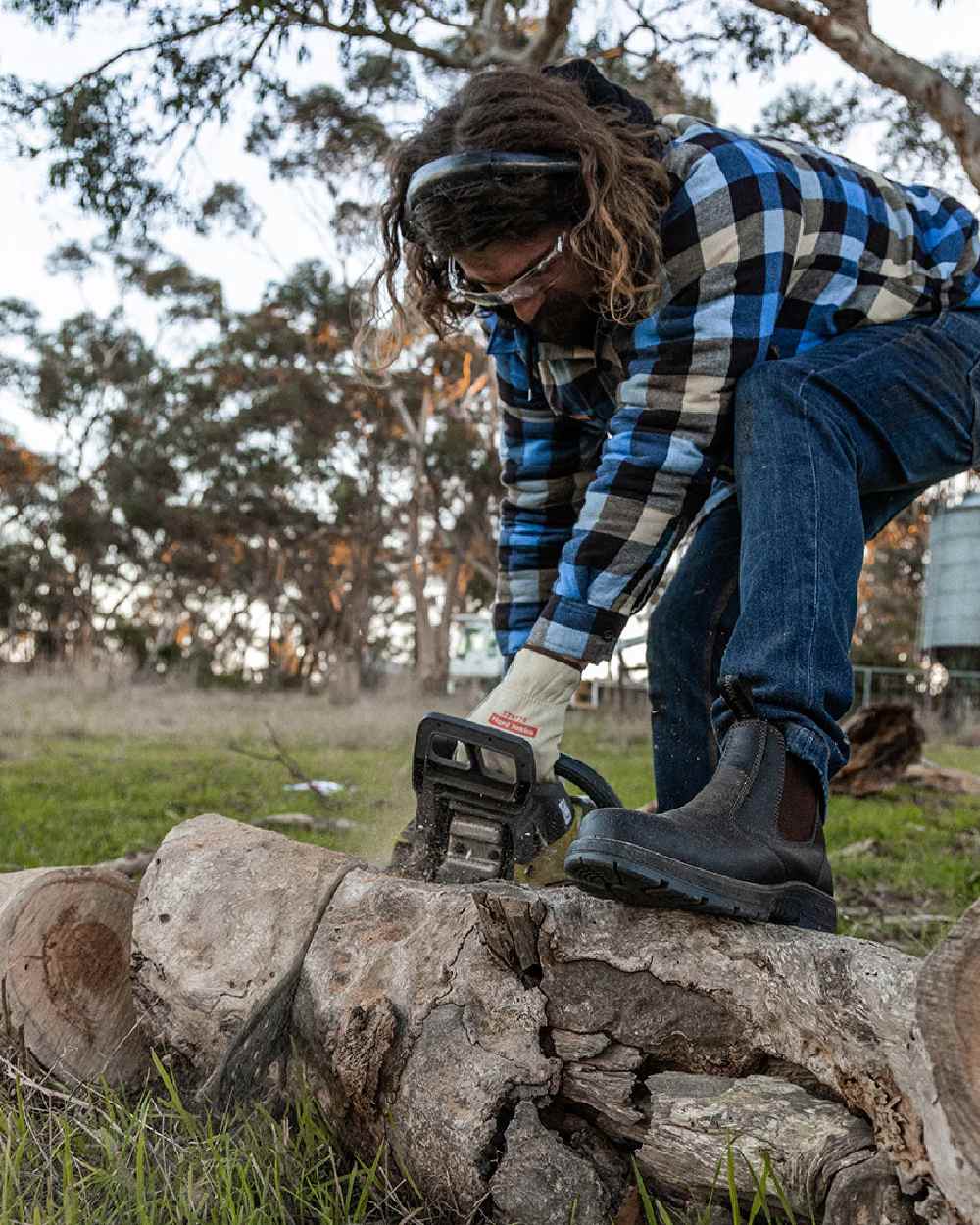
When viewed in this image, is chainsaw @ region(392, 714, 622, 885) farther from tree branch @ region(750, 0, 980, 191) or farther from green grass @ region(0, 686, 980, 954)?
tree branch @ region(750, 0, 980, 191)

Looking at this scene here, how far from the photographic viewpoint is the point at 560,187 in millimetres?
1674

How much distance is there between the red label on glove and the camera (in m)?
1.60

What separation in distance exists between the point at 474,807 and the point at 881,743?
5.87 meters

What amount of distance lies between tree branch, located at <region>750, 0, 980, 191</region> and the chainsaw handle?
427cm

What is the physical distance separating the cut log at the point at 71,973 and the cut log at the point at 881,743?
5.71 meters

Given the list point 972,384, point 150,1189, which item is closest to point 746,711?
point 972,384

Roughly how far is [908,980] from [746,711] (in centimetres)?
39

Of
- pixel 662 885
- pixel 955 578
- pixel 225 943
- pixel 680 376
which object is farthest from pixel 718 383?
pixel 955 578

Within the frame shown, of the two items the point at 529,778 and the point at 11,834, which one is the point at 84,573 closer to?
the point at 11,834

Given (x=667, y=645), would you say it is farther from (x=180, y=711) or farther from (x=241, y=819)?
(x=180, y=711)

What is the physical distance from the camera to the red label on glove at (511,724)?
5.25 feet

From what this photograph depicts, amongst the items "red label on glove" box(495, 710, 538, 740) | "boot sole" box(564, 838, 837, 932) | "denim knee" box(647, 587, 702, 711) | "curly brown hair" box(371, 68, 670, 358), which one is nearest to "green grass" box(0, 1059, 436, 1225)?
"boot sole" box(564, 838, 837, 932)

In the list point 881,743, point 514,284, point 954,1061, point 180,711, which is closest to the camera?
point 954,1061

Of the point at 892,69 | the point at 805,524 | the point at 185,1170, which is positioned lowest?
the point at 185,1170
